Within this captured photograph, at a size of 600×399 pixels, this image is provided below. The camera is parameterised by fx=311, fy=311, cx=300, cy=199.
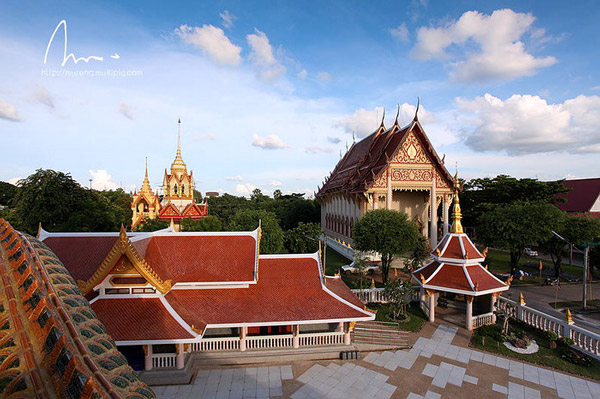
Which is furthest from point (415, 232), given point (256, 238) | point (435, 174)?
point (256, 238)

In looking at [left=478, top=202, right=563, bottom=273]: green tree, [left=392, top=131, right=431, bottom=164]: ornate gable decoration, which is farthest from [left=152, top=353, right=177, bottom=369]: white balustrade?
[left=392, top=131, right=431, bottom=164]: ornate gable decoration

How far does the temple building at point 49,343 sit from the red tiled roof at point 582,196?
4632 cm

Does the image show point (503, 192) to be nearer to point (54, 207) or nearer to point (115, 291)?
point (115, 291)

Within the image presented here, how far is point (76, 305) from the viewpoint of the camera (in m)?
2.52

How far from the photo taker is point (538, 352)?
1176 cm

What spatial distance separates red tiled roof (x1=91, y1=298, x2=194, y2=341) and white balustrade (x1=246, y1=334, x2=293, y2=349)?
113 inches

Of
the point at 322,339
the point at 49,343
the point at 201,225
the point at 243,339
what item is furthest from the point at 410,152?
the point at 49,343

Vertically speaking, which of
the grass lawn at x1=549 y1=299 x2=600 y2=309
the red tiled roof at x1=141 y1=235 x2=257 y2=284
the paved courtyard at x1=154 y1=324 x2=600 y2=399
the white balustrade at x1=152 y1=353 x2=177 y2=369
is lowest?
the paved courtyard at x1=154 y1=324 x2=600 y2=399

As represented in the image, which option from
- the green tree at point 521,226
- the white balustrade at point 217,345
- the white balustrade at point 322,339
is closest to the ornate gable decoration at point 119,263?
the white balustrade at point 217,345

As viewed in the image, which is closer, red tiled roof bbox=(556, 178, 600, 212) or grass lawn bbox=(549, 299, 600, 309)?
grass lawn bbox=(549, 299, 600, 309)

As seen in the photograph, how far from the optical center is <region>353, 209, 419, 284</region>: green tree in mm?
19047

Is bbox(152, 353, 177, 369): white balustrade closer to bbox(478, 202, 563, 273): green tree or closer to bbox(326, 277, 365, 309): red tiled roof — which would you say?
bbox(326, 277, 365, 309): red tiled roof

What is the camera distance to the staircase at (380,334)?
12.3 m

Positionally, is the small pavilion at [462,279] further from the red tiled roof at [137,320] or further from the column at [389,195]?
the red tiled roof at [137,320]
